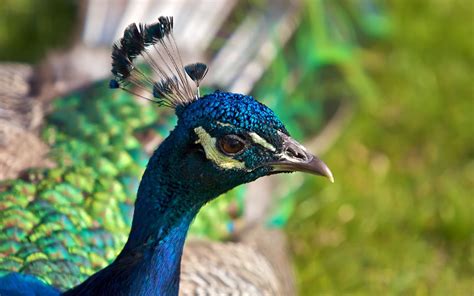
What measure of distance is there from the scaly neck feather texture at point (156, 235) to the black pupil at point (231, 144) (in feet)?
0.34

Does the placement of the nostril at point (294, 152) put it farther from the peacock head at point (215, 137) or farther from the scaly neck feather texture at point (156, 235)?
the scaly neck feather texture at point (156, 235)

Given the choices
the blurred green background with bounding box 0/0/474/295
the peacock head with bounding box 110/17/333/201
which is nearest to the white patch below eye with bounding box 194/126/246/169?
the peacock head with bounding box 110/17/333/201

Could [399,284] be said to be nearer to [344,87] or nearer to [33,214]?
[344,87]

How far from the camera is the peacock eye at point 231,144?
4.91 ft

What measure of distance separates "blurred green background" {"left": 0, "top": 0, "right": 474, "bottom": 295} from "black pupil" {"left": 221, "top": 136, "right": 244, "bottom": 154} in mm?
1369

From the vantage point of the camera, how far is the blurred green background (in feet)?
9.68

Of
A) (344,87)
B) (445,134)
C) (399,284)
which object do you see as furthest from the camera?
(445,134)

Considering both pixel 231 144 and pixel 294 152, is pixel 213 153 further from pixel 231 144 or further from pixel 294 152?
pixel 294 152

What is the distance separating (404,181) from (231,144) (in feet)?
6.54

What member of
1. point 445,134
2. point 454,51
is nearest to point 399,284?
point 445,134

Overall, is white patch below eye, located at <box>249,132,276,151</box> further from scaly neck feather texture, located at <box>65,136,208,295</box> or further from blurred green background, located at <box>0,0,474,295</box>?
blurred green background, located at <box>0,0,474,295</box>

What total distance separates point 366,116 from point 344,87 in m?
0.36

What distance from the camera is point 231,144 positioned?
1.50 m

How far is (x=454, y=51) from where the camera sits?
155 inches
